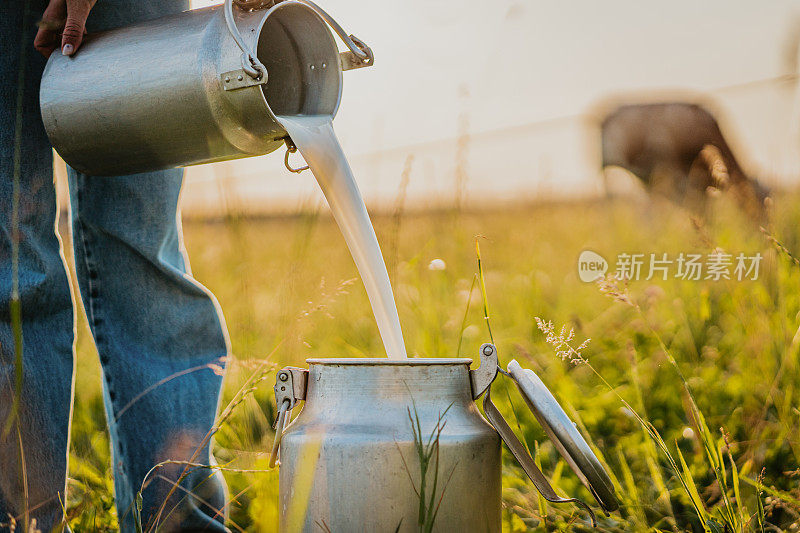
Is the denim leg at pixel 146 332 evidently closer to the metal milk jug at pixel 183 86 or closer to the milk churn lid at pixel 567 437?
the metal milk jug at pixel 183 86

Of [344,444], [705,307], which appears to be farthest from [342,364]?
[705,307]

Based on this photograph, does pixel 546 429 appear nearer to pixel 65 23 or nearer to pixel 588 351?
pixel 65 23

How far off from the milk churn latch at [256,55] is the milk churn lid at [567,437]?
19.8 inches

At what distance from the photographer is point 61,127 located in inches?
47.4

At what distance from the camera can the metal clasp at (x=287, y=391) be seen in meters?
1.07

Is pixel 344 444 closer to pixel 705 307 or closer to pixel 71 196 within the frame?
pixel 71 196

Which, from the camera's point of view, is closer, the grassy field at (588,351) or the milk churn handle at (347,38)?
the milk churn handle at (347,38)

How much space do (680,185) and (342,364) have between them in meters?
3.31

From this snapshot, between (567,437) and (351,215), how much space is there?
42cm

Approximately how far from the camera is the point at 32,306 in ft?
3.79
